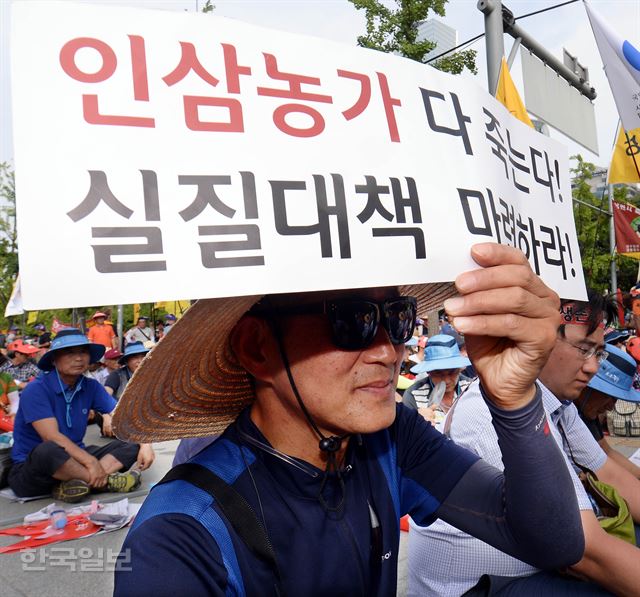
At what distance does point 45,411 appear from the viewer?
17.2 feet

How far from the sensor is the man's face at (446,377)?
5.33 m

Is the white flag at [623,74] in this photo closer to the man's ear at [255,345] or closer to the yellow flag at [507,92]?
the yellow flag at [507,92]

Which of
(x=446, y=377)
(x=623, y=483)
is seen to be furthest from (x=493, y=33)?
(x=623, y=483)

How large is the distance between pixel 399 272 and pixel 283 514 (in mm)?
694

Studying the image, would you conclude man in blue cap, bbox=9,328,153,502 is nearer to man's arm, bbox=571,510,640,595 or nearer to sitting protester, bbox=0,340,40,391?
man's arm, bbox=571,510,640,595

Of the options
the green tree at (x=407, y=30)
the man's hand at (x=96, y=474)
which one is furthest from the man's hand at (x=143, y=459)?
the green tree at (x=407, y=30)

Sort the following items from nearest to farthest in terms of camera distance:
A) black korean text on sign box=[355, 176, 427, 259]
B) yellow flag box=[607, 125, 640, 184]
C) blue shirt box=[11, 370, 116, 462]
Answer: black korean text on sign box=[355, 176, 427, 259] → blue shirt box=[11, 370, 116, 462] → yellow flag box=[607, 125, 640, 184]

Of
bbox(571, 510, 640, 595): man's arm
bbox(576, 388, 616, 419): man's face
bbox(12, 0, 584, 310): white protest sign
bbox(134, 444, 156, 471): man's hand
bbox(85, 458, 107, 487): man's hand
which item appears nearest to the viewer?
bbox(12, 0, 584, 310): white protest sign

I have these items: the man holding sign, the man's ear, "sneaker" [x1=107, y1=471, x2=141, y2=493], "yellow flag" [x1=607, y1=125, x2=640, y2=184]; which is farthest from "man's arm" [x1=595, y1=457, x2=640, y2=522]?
"yellow flag" [x1=607, y1=125, x2=640, y2=184]

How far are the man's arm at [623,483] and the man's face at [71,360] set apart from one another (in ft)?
14.9

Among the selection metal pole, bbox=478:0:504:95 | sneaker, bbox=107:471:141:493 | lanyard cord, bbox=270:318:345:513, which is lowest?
sneaker, bbox=107:471:141:493

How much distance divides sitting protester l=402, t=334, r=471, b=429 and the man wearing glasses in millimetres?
2360

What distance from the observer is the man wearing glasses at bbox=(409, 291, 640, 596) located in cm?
187

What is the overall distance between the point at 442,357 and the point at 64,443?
361cm
